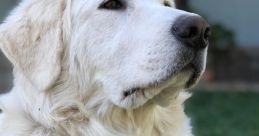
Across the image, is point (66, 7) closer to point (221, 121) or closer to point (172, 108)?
point (172, 108)

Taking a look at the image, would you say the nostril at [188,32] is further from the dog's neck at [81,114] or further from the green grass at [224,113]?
the green grass at [224,113]

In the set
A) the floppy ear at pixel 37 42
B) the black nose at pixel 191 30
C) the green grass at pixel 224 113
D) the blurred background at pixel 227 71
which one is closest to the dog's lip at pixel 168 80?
the black nose at pixel 191 30

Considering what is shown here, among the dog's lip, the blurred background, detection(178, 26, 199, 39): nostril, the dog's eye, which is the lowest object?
the blurred background

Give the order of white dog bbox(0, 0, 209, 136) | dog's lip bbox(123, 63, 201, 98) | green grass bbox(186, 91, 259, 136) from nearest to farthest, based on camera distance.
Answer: dog's lip bbox(123, 63, 201, 98)
white dog bbox(0, 0, 209, 136)
green grass bbox(186, 91, 259, 136)

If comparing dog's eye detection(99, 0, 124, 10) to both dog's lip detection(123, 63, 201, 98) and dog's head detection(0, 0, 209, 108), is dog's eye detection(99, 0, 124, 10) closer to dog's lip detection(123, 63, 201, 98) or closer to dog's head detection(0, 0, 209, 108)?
dog's head detection(0, 0, 209, 108)

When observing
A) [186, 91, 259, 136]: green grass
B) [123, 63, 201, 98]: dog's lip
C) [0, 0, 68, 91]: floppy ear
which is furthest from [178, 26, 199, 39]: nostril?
[186, 91, 259, 136]: green grass

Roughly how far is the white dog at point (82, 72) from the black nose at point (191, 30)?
233 mm

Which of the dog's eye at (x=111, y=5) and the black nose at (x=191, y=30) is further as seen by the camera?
the dog's eye at (x=111, y=5)

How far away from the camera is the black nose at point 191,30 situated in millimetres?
3962

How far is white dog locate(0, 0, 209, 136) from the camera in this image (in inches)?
168

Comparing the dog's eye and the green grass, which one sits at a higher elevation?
the dog's eye

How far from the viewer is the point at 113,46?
170 inches

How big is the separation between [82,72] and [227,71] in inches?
375

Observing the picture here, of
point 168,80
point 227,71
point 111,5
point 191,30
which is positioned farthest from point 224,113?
point 191,30
